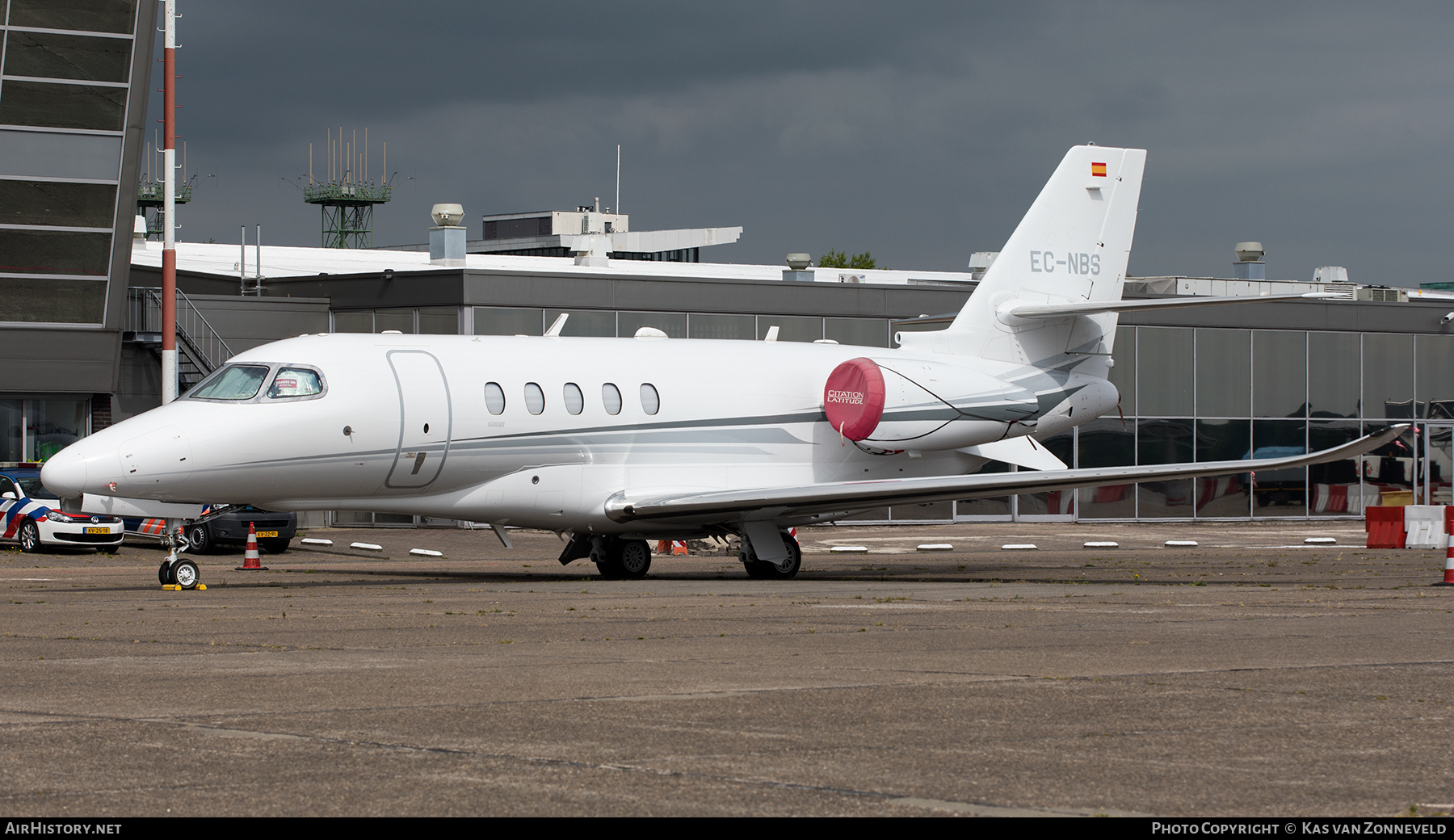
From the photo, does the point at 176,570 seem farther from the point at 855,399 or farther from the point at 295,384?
the point at 855,399

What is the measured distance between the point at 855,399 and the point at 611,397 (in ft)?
12.7

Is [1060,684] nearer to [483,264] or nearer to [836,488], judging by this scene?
[836,488]

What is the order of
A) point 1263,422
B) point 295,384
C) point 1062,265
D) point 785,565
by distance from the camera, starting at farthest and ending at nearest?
1. point 1263,422
2. point 1062,265
3. point 785,565
4. point 295,384

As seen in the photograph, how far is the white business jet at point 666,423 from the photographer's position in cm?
1856

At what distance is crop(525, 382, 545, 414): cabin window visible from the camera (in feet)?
68.1

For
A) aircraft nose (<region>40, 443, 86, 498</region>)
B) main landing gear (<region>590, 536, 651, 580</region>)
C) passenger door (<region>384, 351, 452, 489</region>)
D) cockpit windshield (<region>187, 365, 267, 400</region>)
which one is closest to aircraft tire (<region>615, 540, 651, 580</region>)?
main landing gear (<region>590, 536, 651, 580</region>)

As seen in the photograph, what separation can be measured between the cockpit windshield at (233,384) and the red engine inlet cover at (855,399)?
8396 mm

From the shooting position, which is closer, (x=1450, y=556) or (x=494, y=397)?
(x=1450, y=556)

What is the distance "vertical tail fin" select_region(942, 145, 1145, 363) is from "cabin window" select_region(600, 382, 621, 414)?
612cm

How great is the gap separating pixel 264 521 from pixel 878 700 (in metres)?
23.1

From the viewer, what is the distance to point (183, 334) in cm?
3838

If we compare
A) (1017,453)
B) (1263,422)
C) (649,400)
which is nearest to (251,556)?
(649,400)

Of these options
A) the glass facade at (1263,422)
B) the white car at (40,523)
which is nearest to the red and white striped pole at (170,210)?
the white car at (40,523)

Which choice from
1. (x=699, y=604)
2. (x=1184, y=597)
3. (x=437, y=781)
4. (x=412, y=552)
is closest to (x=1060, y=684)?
(x=437, y=781)
